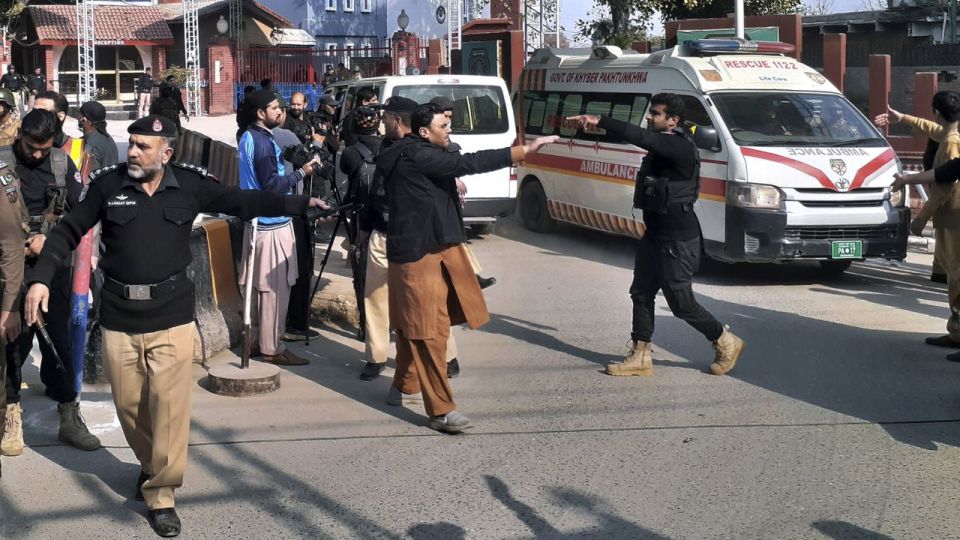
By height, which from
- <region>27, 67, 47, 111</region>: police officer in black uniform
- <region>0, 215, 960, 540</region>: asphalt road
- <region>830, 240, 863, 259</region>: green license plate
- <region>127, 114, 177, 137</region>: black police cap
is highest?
<region>27, 67, 47, 111</region>: police officer in black uniform

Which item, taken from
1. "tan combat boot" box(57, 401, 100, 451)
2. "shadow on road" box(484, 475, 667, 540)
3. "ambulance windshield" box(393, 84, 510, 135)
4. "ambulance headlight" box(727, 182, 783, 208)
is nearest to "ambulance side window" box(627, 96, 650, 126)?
"ambulance windshield" box(393, 84, 510, 135)

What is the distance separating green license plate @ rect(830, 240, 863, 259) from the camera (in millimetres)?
11180

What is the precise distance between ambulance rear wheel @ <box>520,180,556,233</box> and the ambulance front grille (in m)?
4.22

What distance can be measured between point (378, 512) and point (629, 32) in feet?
84.4

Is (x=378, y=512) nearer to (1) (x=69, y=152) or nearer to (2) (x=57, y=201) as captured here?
(2) (x=57, y=201)

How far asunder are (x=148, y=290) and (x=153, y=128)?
2.32 ft

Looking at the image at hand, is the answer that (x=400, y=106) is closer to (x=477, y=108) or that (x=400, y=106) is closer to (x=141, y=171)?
(x=141, y=171)

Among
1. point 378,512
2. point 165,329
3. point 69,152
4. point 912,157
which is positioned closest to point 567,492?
point 378,512

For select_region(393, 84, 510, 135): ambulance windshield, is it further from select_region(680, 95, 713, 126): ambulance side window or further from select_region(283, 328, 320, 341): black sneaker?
select_region(283, 328, 320, 341): black sneaker

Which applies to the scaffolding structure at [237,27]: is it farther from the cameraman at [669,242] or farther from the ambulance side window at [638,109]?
the cameraman at [669,242]

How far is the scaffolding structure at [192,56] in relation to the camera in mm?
38875

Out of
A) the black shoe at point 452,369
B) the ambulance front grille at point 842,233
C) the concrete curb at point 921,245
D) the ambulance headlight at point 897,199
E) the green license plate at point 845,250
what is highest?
the ambulance headlight at point 897,199

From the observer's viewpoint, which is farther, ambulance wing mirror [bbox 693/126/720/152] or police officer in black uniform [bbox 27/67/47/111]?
police officer in black uniform [bbox 27/67/47/111]

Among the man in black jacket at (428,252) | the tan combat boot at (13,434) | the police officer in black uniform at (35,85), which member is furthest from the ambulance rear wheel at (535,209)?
the tan combat boot at (13,434)
